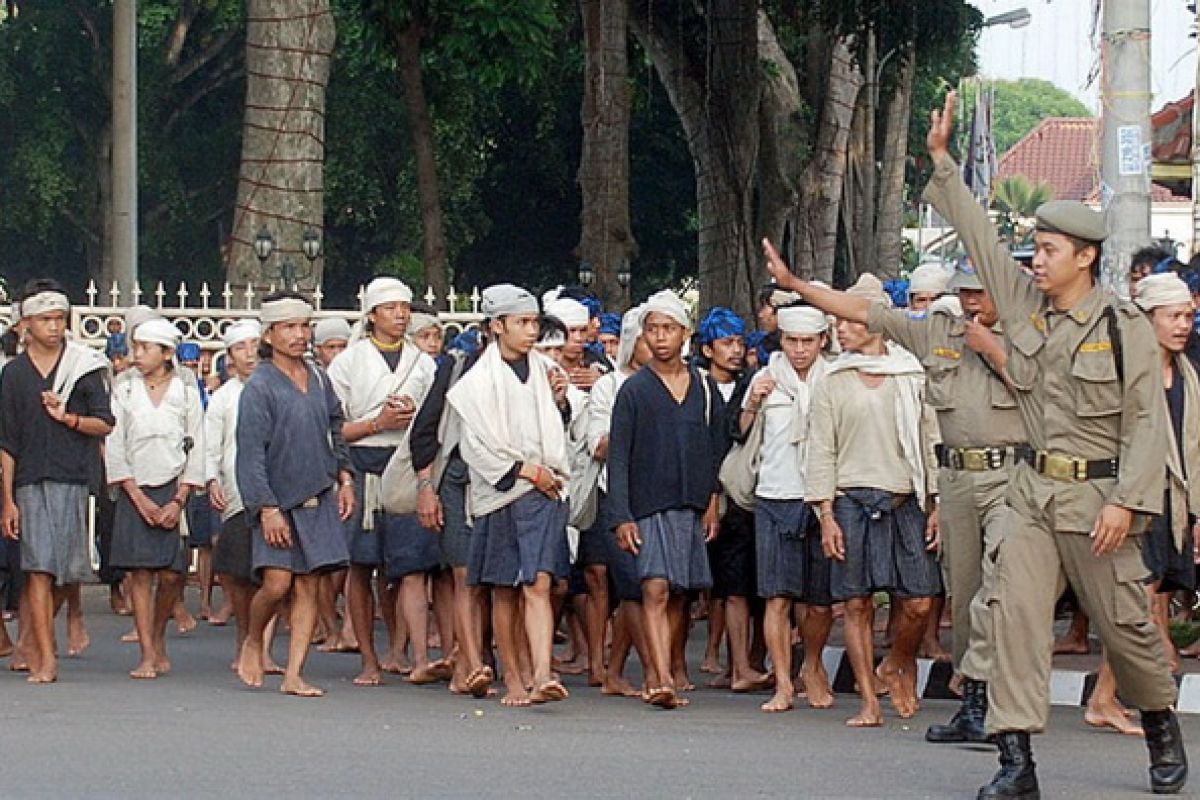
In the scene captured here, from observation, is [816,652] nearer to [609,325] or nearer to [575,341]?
[575,341]

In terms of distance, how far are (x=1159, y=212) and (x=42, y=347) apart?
74600mm

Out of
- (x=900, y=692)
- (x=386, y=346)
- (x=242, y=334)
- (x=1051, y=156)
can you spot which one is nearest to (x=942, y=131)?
(x=900, y=692)

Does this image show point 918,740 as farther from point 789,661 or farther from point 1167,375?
point 1167,375

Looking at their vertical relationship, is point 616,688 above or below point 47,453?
A: below

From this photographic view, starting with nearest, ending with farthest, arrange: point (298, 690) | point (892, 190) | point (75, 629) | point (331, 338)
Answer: point (298, 690), point (75, 629), point (331, 338), point (892, 190)

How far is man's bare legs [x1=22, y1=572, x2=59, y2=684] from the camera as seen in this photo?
41.2 feet

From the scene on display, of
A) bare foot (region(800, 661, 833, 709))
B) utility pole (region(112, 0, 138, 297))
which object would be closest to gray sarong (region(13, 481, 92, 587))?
bare foot (region(800, 661, 833, 709))

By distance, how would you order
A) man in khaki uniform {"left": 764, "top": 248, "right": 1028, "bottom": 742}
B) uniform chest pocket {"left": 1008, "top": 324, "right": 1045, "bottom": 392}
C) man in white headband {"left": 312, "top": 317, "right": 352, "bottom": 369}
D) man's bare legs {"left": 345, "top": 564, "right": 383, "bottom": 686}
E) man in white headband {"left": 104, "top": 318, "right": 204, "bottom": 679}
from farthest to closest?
man in white headband {"left": 312, "top": 317, "right": 352, "bottom": 369}
man in white headband {"left": 104, "top": 318, "right": 204, "bottom": 679}
man's bare legs {"left": 345, "top": 564, "right": 383, "bottom": 686}
man in khaki uniform {"left": 764, "top": 248, "right": 1028, "bottom": 742}
uniform chest pocket {"left": 1008, "top": 324, "right": 1045, "bottom": 392}

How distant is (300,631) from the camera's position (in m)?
12.2

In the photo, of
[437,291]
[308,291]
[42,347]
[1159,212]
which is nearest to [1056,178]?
[1159,212]

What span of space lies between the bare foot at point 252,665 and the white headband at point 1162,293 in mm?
4655

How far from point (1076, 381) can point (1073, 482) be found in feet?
1.16

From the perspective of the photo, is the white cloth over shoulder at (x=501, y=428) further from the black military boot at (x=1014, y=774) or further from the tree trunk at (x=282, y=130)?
the tree trunk at (x=282, y=130)

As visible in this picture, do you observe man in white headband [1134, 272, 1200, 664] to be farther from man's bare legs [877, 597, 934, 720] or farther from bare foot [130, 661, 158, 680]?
bare foot [130, 661, 158, 680]
